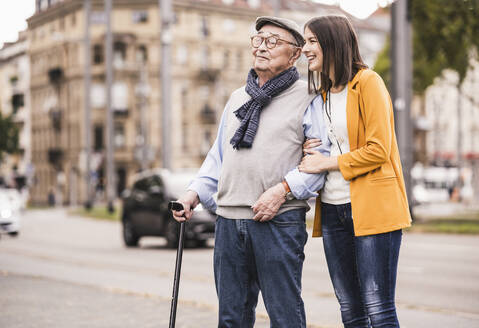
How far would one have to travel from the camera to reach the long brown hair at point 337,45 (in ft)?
13.6

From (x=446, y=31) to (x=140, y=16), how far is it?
52.7m

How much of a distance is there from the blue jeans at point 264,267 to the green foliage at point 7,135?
41.4 metres

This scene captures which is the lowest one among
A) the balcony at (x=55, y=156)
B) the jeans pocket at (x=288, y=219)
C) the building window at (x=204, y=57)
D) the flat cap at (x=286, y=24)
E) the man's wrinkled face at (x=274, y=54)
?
the balcony at (x=55, y=156)

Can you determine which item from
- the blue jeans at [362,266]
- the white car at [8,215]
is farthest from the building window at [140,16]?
the blue jeans at [362,266]

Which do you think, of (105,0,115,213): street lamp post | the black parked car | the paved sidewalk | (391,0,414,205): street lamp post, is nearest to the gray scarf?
the paved sidewalk

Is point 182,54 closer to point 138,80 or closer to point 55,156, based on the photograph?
point 138,80

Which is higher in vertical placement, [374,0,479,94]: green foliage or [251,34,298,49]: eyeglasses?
[374,0,479,94]: green foliage

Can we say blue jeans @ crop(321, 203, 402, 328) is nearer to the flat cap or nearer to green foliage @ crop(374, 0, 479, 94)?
the flat cap

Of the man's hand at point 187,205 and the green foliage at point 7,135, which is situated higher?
the green foliage at point 7,135

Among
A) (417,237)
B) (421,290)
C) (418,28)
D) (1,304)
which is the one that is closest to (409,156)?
(417,237)

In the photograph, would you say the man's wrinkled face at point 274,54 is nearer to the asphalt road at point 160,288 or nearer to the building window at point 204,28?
the asphalt road at point 160,288

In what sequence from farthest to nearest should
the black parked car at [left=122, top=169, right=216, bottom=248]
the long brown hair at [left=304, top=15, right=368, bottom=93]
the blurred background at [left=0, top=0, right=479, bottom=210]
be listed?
the blurred background at [left=0, top=0, right=479, bottom=210], the black parked car at [left=122, top=169, right=216, bottom=248], the long brown hair at [left=304, top=15, right=368, bottom=93]

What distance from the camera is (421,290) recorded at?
10320mm

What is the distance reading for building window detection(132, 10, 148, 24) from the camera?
245ft
